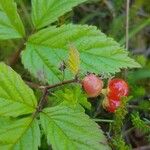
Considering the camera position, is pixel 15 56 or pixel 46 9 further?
pixel 15 56

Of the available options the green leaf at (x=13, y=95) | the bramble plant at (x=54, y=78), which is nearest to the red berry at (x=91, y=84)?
the bramble plant at (x=54, y=78)

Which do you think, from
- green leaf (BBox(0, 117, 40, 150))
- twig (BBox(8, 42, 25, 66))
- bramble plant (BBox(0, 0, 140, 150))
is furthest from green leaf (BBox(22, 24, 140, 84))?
green leaf (BBox(0, 117, 40, 150))

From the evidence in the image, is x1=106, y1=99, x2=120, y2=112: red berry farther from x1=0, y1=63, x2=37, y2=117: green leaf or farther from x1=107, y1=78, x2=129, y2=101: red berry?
x1=0, y1=63, x2=37, y2=117: green leaf

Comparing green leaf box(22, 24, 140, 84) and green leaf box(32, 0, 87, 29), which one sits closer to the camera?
green leaf box(22, 24, 140, 84)

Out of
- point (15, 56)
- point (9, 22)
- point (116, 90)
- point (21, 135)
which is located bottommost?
point (21, 135)

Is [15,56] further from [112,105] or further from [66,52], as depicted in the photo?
[112,105]

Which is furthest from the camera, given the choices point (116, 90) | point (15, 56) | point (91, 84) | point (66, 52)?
point (15, 56)

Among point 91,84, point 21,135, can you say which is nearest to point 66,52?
point 91,84
